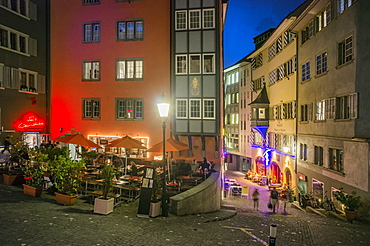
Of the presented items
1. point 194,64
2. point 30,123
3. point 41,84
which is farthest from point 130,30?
point 30,123

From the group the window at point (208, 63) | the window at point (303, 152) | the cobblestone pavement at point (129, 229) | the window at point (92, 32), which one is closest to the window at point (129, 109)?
the window at point (92, 32)

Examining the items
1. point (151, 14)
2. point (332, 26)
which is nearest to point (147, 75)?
point (151, 14)

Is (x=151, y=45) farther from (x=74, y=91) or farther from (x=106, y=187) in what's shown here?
(x=106, y=187)

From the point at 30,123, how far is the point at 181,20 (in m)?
14.5

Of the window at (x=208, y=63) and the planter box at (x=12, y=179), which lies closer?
the planter box at (x=12, y=179)

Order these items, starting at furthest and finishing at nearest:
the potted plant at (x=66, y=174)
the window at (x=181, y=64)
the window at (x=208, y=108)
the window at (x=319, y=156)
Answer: the window at (x=181, y=64)
the window at (x=208, y=108)
the window at (x=319, y=156)
the potted plant at (x=66, y=174)

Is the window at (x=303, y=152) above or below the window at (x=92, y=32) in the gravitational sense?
below

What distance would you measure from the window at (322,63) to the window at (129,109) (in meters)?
13.9

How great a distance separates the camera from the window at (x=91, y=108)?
2552 cm

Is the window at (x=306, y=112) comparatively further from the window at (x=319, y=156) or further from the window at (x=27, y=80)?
the window at (x=27, y=80)

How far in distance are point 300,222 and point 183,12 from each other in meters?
17.4

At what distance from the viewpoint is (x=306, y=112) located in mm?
25734

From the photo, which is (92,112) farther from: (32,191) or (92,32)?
(32,191)

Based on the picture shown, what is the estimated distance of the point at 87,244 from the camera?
833 cm
